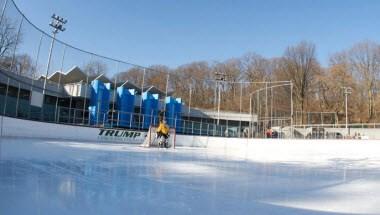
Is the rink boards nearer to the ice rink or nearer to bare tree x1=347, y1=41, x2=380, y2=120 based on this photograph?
the ice rink

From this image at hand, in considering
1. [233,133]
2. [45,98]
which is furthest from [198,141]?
[45,98]

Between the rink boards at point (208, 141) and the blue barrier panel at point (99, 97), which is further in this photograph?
Result: the blue barrier panel at point (99, 97)

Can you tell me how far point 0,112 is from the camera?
15.6 metres

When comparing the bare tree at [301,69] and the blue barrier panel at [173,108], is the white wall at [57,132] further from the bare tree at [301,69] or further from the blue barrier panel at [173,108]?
the bare tree at [301,69]

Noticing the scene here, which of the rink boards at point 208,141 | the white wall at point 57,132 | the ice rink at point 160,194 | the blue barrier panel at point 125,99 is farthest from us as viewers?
the blue barrier panel at point 125,99

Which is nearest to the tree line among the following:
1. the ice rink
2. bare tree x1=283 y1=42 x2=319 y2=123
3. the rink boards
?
bare tree x1=283 y1=42 x2=319 y2=123

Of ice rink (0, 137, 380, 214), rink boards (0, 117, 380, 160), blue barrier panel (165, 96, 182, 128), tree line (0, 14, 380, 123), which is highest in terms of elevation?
tree line (0, 14, 380, 123)

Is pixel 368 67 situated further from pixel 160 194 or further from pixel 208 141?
pixel 160 194

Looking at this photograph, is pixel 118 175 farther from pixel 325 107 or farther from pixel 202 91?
pixel 325 107

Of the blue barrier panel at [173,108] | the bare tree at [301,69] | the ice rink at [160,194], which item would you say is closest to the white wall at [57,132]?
the blue barrier panel at [173,108]

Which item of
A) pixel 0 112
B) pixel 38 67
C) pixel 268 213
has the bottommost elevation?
pixel 268 213

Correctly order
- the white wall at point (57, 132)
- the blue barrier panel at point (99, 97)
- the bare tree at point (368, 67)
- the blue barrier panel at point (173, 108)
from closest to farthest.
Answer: the white wall at point (57, 132) < the blue barrier panel at point (99, 97) < the blue barrier panel at point (173, 108) < the bare tree at point (368, 67)

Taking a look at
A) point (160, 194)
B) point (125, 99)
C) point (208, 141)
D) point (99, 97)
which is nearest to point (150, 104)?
point (125, 99)

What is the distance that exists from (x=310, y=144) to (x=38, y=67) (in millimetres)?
17535
